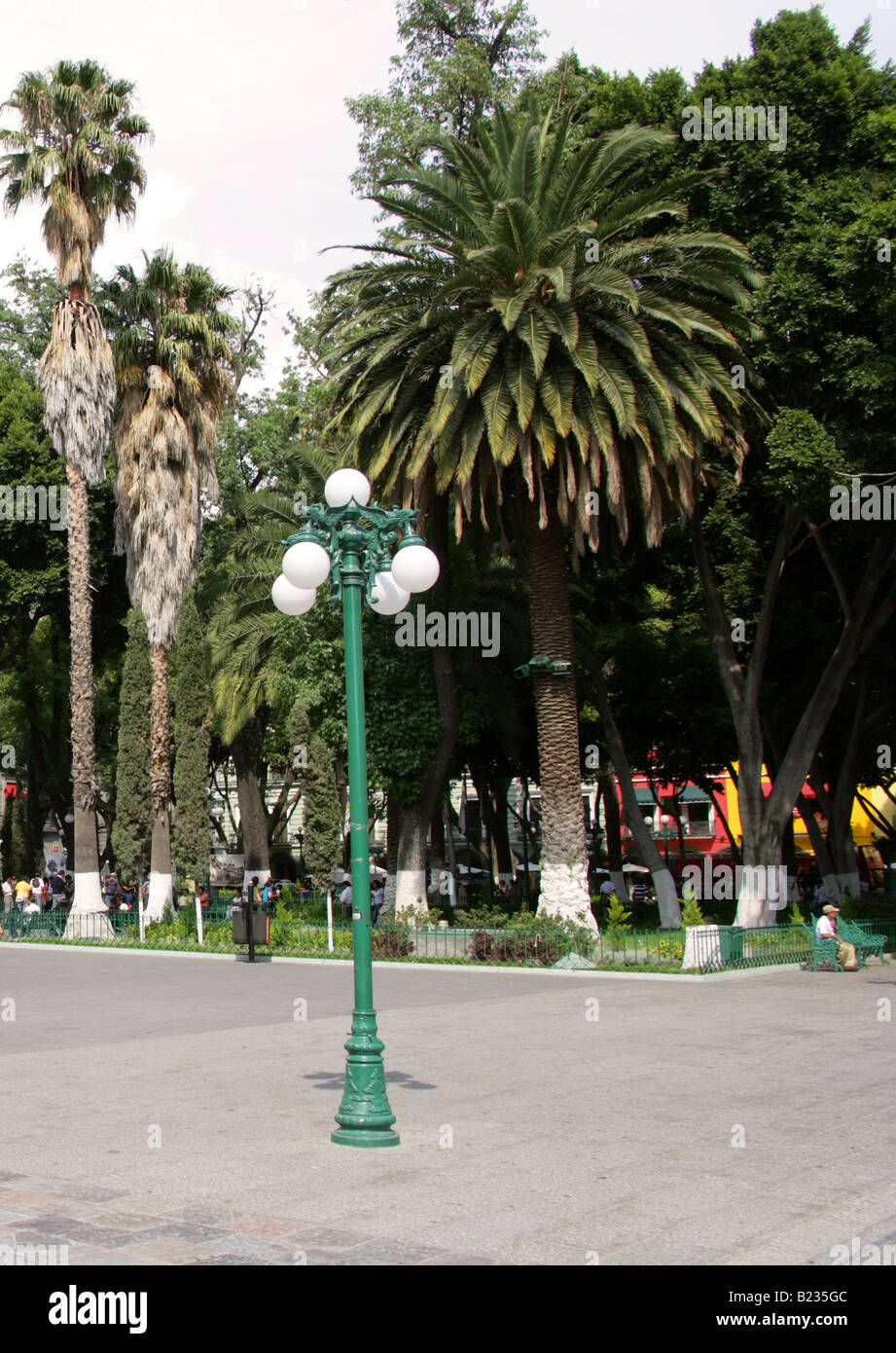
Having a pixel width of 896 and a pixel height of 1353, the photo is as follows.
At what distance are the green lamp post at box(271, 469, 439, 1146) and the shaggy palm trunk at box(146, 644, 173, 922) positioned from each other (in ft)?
73.5

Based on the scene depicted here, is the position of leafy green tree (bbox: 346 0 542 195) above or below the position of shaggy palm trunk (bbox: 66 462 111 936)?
above

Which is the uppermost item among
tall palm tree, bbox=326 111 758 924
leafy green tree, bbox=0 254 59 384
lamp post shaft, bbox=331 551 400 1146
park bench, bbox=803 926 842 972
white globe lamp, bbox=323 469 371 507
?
leafy green tree, bbox=0 254 59 384

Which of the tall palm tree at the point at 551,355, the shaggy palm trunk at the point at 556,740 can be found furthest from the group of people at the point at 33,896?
the tall palm tree at the point at 551,355

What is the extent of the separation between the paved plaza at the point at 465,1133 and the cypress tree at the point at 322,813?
20373mm

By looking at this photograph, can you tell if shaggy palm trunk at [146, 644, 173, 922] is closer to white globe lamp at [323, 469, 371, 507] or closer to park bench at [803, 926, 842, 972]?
park bench at [803, 926, 842, 972]

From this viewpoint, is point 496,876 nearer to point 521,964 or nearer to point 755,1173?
point 521,964

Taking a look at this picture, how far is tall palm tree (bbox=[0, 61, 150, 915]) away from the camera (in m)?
31.0

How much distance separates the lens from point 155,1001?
59.0ft

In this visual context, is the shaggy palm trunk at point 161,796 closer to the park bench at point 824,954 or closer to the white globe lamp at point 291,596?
the park bench at point 824,954

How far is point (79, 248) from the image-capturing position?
31281mm

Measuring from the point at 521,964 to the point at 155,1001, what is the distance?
6727 mm

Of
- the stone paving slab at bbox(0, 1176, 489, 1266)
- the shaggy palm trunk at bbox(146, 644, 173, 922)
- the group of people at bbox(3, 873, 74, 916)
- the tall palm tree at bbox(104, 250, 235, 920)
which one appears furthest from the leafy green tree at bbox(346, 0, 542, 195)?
the stone paving slab at bbox(0, 1176, 489, 1266)

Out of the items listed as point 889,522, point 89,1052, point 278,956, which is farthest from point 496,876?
point 89,1052

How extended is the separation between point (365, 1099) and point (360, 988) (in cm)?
73
